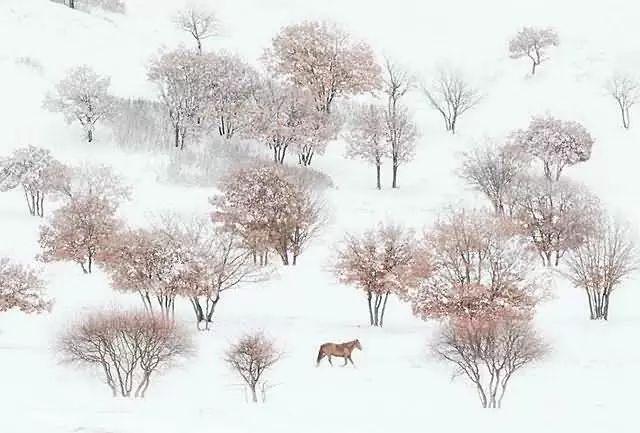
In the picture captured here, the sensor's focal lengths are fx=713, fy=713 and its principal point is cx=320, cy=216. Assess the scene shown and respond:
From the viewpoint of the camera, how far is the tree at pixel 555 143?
224 ft

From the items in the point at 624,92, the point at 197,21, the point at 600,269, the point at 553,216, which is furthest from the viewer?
the point at 197,21

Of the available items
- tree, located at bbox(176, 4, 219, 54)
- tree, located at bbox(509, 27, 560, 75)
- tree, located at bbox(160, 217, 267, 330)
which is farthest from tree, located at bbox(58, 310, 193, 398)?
tree, located at bbox(509, 27, 560, 75)

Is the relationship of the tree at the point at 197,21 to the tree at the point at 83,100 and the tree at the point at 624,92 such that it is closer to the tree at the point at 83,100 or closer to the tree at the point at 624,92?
the tree at the point at 83,100

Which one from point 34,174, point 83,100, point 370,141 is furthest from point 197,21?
point 34,174

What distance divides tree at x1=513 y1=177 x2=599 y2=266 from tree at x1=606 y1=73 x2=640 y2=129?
24.2 meters

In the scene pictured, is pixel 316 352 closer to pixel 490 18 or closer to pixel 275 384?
pixel 275 384

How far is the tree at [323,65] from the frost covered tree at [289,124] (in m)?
4.21

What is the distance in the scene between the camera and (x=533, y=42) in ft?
312

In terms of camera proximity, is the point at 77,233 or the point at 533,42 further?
the point at 533,42

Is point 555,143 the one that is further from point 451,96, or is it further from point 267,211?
point 267,211

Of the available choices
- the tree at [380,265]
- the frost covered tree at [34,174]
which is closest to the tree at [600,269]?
the tree at [380,265]

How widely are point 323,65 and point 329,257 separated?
29.9m

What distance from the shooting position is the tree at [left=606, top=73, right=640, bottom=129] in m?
81.9

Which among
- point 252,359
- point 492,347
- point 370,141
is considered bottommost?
point 252,359
